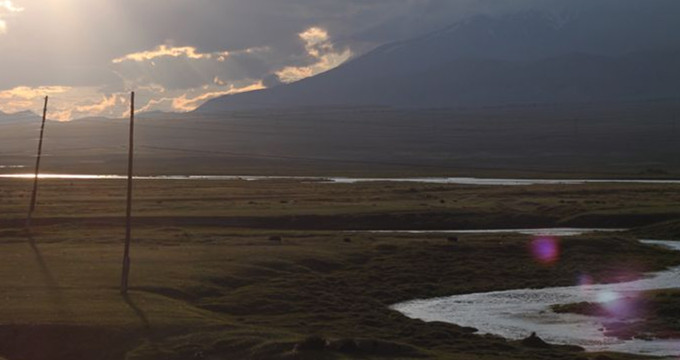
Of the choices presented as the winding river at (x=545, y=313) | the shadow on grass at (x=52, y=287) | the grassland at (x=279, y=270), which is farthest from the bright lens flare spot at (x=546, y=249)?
the shadow on grass at (x=52, y=287)

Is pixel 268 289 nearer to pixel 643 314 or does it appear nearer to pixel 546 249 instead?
pixel 643 314

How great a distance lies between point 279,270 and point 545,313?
1656 cm

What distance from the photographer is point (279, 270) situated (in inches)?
2180

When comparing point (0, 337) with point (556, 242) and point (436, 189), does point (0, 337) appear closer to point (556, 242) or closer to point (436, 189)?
point (556, 242)

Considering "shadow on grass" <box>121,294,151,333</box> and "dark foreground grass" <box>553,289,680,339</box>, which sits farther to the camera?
"dark foreground grass" <box>553,289,680,339</box>

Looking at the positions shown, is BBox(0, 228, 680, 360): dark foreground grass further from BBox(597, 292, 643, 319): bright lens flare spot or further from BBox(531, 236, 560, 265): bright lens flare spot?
BBox(597, 292, 643, 319): bright lens flare spot

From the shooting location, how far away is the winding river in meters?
39.1

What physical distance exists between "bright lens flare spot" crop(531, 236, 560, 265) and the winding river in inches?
319

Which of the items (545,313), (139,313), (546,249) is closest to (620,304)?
(545,313)

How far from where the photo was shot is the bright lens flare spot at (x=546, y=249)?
212 ft

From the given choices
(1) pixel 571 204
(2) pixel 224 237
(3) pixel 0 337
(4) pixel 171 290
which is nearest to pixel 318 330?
(4) pixel 171 290

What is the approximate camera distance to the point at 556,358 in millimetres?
35125

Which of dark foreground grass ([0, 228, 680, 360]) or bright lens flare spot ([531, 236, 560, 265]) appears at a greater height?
bright lens flare spot ([531, 236, 560, 265])

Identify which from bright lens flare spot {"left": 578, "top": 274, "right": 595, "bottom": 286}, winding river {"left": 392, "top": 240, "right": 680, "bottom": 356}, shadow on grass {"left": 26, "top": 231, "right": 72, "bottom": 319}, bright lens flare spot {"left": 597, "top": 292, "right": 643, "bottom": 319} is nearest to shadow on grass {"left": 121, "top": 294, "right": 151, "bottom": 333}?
shadow on grass {"left": 26, "top": 231, "right": 72, "bottom": 319}
